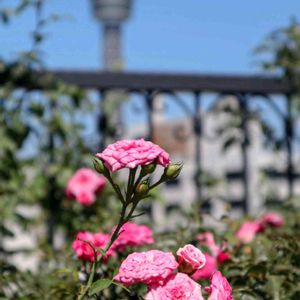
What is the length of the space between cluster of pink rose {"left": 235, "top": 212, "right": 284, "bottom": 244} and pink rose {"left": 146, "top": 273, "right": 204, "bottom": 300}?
1.09 meters

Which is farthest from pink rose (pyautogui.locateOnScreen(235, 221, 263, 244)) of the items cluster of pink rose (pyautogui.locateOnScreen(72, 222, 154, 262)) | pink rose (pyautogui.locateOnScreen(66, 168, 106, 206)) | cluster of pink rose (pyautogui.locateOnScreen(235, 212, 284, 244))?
pink rose (pyautogui.locateOnScreen(66, 168, 106, 206))

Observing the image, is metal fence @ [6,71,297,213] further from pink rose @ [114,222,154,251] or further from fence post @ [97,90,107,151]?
pink rose @ [114,222,154,251]

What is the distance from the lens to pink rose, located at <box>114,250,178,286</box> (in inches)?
64.4

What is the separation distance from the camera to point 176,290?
5.44 feet

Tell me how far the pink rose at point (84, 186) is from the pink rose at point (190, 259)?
5.82ft

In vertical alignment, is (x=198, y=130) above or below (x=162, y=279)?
above

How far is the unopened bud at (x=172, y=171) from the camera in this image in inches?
65.2

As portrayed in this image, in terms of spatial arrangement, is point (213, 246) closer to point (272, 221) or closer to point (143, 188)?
point (272, 221)

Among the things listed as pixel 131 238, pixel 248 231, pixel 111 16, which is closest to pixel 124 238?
pixel 131 238

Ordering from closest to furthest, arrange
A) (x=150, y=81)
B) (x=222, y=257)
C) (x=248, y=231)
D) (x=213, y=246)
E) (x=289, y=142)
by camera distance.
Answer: (x=222, y=257)
(x=213, y=246)
(x=248, y=231)
(x=150, y=81)
(x=289, y=142)

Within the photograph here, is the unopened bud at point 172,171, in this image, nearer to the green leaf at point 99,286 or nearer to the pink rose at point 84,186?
the green leaf at point 99,286

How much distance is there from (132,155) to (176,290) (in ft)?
0.82

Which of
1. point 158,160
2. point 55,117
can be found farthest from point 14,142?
point 158,160

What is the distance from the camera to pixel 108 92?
4262 mm
